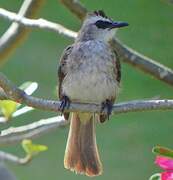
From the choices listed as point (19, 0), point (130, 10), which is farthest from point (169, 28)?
point (19, 0)

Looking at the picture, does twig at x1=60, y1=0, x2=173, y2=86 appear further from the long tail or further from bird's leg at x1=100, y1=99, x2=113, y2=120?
the long tail

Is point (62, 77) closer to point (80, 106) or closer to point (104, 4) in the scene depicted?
→ point (80, 106)

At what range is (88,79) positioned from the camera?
3016 millimetres

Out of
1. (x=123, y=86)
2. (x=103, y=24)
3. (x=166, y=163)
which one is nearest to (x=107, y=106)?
(x=103, y=24)

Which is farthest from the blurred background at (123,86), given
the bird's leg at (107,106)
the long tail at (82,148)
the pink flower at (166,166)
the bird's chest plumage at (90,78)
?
the pink flower at (166,166)

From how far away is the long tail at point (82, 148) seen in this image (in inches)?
114

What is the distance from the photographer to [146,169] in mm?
5535

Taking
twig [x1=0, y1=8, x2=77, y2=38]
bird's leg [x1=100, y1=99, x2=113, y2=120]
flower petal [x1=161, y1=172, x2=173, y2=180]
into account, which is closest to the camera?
flower petal [x1=161, y1=172, x2=173, y2=180]

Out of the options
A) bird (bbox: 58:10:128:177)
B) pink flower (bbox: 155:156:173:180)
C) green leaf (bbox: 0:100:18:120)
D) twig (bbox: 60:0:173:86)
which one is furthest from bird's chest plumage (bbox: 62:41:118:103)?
pink flower (bbox: 155:156:173:180)

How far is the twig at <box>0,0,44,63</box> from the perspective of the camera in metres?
2.87

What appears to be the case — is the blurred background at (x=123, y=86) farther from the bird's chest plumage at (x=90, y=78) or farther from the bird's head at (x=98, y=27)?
the bird's chest plumage at (x=90, y=78)

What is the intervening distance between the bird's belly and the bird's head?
0.15m

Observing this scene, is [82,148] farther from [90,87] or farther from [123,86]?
[123,86]

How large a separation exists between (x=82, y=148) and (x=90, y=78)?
23cm
